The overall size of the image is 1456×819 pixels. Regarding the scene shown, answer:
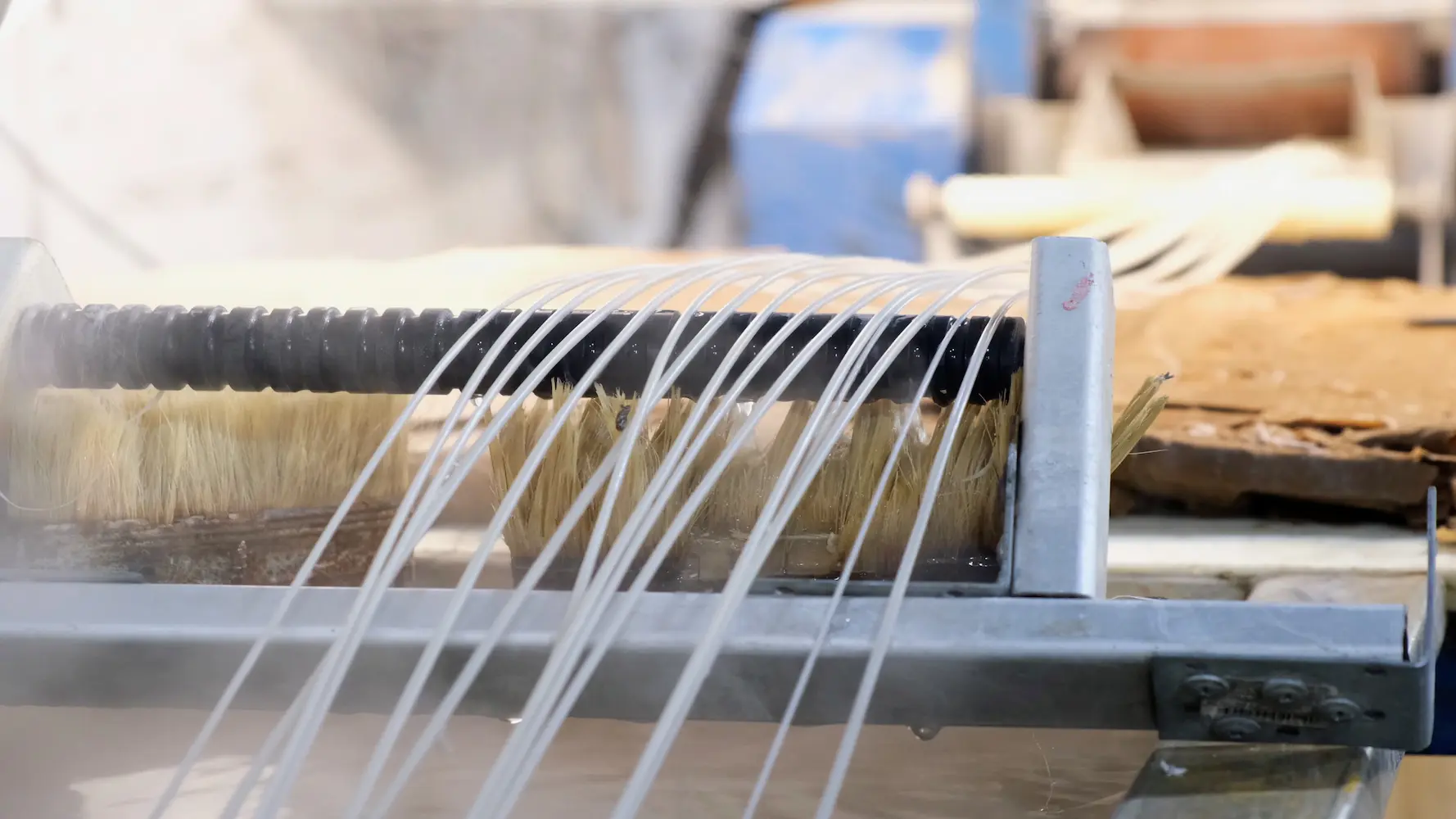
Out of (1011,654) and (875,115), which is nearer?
(1011,654)

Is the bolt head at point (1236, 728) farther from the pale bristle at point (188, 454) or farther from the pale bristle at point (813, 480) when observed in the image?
the pale bristle at point (188, 454)

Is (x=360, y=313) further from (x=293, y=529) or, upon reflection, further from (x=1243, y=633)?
(x=1243, y=633)

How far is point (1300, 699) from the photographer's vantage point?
0.50 metres

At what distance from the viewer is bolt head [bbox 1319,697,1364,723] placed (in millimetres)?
500

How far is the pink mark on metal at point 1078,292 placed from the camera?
24.1 inches

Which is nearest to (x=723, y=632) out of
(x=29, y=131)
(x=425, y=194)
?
(x=29, y=131)

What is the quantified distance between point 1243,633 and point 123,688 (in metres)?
0.49

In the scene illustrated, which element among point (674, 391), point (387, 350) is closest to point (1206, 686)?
point (674, 391)

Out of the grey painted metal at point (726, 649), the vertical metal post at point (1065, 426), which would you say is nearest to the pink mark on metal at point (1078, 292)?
the vertical metal post at point (1065, 426)

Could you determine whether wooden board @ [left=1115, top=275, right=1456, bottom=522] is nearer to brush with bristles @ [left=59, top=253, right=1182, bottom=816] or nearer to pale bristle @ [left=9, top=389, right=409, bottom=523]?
brush with bristles @ [left=59, top=253, right=1182, bottom=816]

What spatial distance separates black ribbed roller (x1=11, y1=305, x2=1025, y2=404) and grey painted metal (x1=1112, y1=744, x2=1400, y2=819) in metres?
0.20

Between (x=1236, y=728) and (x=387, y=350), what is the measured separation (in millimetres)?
455

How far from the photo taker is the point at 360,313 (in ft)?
2.27

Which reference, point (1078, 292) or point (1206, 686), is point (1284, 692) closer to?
point (1206, 686)
